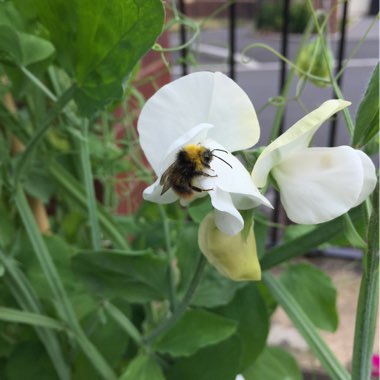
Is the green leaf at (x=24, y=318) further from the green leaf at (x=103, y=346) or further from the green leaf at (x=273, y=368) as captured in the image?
the green leaf at (x=273, y=368)

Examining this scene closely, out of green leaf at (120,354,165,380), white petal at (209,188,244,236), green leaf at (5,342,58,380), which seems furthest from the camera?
green leaf at (5,342,58,380)

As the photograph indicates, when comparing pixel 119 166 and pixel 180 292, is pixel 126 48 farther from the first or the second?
pixel 119 166

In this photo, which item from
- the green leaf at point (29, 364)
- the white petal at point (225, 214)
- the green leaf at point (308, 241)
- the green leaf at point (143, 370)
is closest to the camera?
the white petal at point (225, 214)

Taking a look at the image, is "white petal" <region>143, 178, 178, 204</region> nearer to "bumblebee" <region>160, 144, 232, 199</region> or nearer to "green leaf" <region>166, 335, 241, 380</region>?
"bumblebee" <region>160, 144, 232, 199</region>

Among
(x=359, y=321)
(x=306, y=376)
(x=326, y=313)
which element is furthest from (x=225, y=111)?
(x=306, y=376)

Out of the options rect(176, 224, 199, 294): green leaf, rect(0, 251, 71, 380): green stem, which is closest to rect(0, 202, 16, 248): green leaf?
rect(0, 251, 71, 380): green stem

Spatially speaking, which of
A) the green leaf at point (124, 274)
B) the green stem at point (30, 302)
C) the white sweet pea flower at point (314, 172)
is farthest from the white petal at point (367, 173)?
the green stem at point (30, 302)
